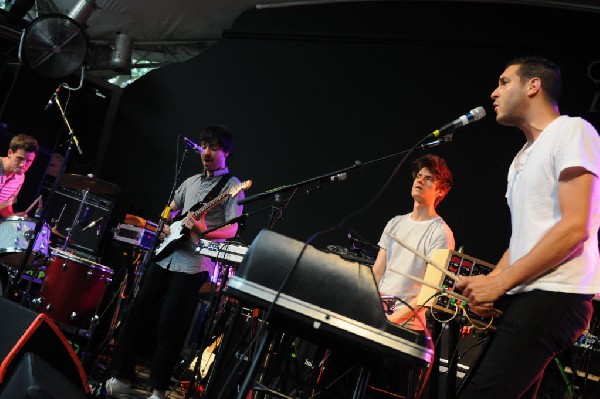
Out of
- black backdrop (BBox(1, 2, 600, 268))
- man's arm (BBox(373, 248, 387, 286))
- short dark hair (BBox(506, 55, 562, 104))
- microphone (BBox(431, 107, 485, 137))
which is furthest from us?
black backdrop (BBox(1, 2, 600, 268))

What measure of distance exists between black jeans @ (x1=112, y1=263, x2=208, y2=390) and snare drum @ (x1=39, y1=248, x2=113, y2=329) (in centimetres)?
188

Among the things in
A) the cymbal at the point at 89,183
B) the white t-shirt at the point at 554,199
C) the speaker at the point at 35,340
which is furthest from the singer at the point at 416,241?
the cymbal at the point at 89,183

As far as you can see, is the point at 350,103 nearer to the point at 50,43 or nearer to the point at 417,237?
the point at 50,43

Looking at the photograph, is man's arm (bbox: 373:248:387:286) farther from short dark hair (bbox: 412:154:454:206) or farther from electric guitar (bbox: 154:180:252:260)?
electric guitar (bbox: 154:180:252:260)

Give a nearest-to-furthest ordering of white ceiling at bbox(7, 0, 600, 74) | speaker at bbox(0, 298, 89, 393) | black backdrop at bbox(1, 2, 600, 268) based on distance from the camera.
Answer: speaker at bbox(0, 298, 89, 393) → black backdrop at bbox(1, 2, 600, 268) → white ceiling at bbox(7, 0, 600, 74)

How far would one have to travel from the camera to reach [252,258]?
2051 mm

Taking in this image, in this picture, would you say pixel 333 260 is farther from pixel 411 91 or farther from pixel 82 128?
pixel 82 128

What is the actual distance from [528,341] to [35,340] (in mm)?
2216

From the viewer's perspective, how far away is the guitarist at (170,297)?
4.36 m

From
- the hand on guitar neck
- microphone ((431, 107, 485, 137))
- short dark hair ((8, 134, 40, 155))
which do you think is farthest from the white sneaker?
short dark hair ((8, 134, 40, 155))

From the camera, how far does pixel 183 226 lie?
455 centimetres

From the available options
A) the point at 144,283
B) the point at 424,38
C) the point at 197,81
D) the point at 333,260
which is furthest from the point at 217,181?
the point at 197,81

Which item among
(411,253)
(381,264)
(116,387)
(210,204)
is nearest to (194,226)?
(210,204)

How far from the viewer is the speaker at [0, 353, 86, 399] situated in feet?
6.64
